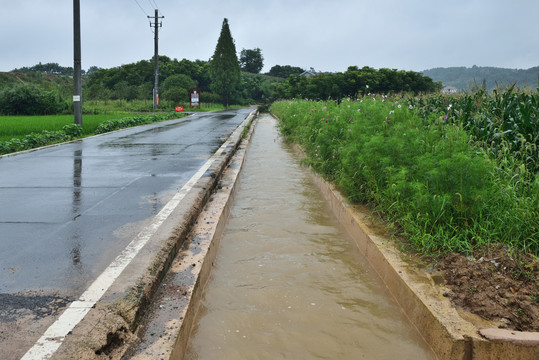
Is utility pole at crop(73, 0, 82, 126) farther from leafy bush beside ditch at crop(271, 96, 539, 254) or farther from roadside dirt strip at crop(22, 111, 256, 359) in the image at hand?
leafy bush beside ditch at crop(271, 96, 539, 254)

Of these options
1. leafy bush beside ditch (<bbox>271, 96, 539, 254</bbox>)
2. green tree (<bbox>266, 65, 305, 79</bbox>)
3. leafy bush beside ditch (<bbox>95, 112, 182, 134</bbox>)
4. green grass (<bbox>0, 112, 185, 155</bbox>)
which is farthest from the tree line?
green tree (<bbox>266, 65, 305, 79</bbox>)

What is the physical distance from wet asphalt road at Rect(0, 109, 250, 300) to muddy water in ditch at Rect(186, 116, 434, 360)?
3.04 ft

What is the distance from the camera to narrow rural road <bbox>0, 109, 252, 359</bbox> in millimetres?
2661

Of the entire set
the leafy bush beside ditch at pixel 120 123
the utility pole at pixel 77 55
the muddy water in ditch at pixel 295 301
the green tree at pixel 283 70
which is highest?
the green tree at pixel 283 70

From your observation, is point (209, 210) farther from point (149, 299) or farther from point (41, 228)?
point (149, 299)

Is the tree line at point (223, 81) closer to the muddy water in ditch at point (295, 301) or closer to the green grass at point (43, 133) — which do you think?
the green grass at point (43, 133)

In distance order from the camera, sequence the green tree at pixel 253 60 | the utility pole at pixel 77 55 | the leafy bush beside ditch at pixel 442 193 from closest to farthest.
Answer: the leafy bush beside ditch at pixel 442 193, the utility pole at pixel 77 55, the green tree at pixel 253 60

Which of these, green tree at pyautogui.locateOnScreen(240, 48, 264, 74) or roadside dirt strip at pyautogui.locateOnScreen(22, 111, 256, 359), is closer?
roadside dirt strip at pyautogui.locateOnScreen(22, 111, 256, 359)

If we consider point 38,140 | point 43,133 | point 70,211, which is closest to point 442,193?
point 70,211

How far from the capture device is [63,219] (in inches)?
180

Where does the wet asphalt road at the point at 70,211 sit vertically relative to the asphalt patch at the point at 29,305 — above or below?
above

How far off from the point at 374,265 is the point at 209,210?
2189 mm

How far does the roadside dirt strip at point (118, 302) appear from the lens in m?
2.19

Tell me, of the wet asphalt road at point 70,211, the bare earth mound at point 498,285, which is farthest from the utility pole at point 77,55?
the bare earth mound at point 498,285
